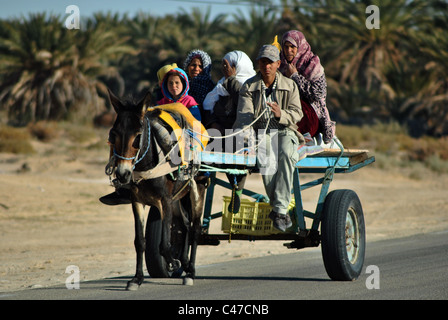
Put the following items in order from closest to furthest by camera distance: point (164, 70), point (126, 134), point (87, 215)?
1. point (126, 134)
2. point (164, 70)
3. point (87, 215)

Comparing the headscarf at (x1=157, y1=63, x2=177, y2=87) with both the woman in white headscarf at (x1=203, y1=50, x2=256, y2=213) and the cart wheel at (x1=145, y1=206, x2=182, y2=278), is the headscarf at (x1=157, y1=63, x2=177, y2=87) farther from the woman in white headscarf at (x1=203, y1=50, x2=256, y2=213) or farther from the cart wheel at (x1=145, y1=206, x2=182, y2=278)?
the cart wheel at (x1=145, y1=206, x2=182, y2=278)

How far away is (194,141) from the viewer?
28.1 ft

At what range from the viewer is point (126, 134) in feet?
25.0

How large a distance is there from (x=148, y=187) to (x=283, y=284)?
6.41ft

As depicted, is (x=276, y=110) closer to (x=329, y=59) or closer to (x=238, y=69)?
(x=238, y=69)

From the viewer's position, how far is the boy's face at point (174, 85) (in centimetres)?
916

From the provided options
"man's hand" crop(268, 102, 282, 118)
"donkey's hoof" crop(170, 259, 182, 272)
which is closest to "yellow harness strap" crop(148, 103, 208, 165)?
"man's hand" crop(268, 102, 282, 118)

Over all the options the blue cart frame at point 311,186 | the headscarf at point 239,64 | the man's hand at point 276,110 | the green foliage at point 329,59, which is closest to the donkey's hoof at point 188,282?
the blue cart frame at point 311,186

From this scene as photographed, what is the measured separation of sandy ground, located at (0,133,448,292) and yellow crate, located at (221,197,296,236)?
7.22 ft

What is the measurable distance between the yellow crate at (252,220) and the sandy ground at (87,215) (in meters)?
2.20

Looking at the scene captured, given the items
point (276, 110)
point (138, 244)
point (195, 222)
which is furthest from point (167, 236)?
point (276, 110)

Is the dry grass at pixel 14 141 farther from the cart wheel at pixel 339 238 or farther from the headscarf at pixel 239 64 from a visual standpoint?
the cart wheel at pixel 339 238
